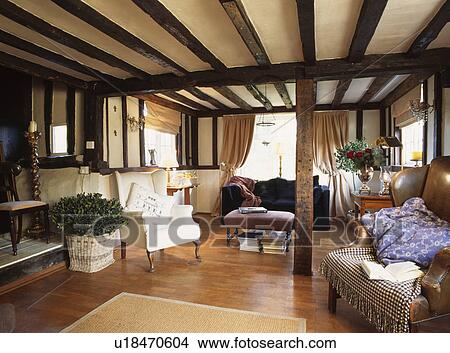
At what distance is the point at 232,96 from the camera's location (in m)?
5.15

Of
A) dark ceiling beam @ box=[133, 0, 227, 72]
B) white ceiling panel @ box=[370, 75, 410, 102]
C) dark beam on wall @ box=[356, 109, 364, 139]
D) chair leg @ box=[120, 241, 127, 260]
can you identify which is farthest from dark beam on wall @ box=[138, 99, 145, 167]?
dark beam on wall @ box=[356, 109, 364, 139]

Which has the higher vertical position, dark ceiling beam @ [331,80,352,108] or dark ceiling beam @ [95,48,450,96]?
dark ceiling beam @ [331,80,352,108]

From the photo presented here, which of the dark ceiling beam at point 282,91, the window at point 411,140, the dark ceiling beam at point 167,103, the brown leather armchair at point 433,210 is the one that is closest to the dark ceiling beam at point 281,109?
the dark ceiling beam at point 167,103

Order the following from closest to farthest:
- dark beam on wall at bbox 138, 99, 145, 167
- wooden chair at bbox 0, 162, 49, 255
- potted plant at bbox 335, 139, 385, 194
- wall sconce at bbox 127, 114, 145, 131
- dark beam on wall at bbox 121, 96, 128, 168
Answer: wooden chair at bbox 0, 162, 49, 255, potted plant at bbox 335, 139, 385, 194, dark beam on wall at bbox 121, 96, 128, 168, wall sconce at bbox 127, 114, 145, 131, dark beam on wall at bbox 138, 99, 145, 167

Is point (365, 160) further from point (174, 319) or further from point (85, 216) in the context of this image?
point (85, 216)

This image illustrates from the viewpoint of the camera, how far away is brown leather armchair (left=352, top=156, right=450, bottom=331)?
167cm

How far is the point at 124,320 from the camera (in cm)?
223

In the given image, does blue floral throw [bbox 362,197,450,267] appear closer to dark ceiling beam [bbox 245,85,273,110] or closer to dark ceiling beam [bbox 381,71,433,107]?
dark ceiling beam [bbox 381,71,433,107]

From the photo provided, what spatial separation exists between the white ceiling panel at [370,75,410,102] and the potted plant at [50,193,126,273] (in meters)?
4.14

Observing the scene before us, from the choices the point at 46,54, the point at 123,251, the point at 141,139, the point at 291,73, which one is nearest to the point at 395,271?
the point at 291,73

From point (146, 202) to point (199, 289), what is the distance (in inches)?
56.4

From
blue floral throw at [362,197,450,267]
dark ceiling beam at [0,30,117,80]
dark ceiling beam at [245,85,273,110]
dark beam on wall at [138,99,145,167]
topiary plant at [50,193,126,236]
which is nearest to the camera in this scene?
blue floral throw at [362,197,450,267]

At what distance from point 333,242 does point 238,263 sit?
157cm
